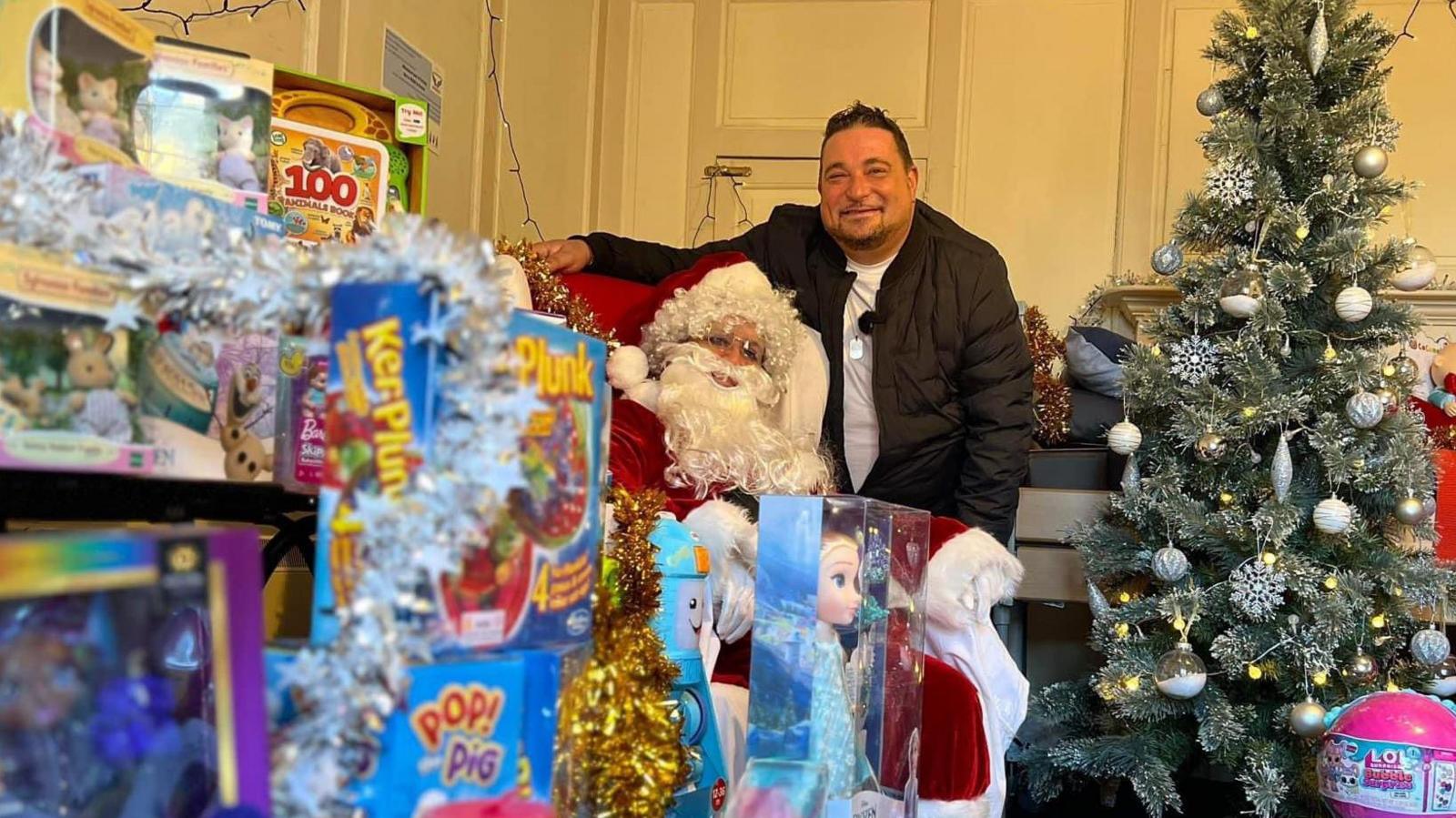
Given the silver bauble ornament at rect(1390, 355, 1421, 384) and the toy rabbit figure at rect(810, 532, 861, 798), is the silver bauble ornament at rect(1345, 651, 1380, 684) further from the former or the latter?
the toy rabbit figure at rect(810, 532, 861, 798)

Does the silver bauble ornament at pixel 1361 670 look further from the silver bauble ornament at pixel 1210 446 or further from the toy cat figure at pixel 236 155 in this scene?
the toy cat figure at pixel 236 155

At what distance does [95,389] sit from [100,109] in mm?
234

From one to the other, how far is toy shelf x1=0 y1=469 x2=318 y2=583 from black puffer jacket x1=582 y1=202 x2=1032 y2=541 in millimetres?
1319

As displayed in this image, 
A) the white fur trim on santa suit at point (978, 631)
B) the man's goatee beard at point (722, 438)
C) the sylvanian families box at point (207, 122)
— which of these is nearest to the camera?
the sylvanian families box at point (207, 122)

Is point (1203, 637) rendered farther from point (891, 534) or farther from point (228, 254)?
point (228, 254)

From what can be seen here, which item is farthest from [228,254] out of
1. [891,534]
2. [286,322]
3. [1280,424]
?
[1280,424]

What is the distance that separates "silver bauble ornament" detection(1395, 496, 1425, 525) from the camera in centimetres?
250

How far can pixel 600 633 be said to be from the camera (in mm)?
1194

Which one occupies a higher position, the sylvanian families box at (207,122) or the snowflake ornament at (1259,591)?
the sylvanian families box at (207,122)

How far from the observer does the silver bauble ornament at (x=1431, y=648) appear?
2479 mm

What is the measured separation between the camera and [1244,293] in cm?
258

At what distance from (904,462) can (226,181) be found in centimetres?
180

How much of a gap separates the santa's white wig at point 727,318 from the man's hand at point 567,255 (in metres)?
0.23

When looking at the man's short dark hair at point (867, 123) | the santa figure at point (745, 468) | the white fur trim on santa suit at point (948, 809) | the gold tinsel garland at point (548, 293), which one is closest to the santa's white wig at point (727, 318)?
the santa figure at point (745, 468)
